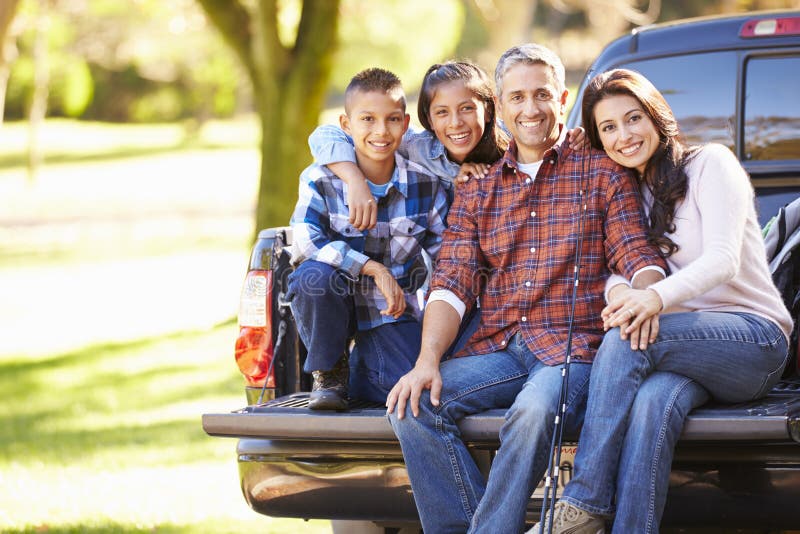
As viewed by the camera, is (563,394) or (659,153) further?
(659,153)

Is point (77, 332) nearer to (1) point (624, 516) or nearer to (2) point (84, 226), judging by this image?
(1) point (624, 516)

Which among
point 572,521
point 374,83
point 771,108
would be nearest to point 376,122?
point 374,83

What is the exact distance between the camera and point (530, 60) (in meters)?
3.79

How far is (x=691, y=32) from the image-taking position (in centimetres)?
503

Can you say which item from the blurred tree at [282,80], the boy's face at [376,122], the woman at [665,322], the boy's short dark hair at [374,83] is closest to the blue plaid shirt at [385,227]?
the boy's face at [376,122]

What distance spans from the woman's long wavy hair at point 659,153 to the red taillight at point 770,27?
140cm

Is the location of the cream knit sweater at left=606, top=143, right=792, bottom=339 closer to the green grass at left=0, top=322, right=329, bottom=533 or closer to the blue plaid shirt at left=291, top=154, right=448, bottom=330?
the blue plaid shirt at left=291, top=154, right=448, bottom=330

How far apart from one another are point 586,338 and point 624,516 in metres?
0.67

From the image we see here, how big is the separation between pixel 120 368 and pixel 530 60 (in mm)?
7372

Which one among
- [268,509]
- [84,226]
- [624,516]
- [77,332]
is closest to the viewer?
[624,516]

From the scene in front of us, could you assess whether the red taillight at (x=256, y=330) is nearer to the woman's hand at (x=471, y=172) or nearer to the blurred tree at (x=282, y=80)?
the woman's hand at (x=471, y=172)

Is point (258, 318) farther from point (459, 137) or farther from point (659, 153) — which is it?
point (659, 153)

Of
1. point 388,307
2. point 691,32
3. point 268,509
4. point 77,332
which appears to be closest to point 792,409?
point 388,307

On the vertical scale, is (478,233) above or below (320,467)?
above
